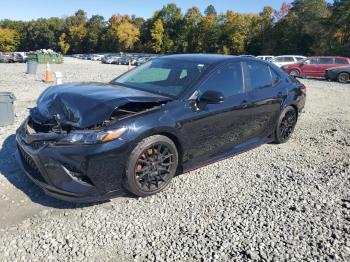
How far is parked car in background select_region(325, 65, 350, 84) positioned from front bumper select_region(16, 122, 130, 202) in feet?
62.1

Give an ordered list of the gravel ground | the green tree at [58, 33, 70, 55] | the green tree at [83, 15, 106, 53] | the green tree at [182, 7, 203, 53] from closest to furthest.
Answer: the gravel ground < the green tree at [182, 7, 203, 53] < the green tree at [83, 15, 106, 53] < the green tree at [58, 33, 70, 55]

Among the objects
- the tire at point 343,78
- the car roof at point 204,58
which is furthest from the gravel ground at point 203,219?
the tire at point 343,78

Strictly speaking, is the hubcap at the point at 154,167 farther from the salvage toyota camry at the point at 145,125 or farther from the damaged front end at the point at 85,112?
the damaged front end at the point at 85,112

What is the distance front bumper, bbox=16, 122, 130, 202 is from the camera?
3.55 m

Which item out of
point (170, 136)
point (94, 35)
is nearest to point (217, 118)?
point (170, 136)

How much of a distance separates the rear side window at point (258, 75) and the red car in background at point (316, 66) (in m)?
16.9

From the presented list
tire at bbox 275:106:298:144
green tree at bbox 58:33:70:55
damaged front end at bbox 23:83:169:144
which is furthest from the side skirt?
green tree at bbox 58:33:70:55

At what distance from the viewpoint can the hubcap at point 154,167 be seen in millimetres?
3953

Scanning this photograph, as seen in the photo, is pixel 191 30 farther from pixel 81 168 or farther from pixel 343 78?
pixel 81 168

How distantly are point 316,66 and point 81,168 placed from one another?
821 inches

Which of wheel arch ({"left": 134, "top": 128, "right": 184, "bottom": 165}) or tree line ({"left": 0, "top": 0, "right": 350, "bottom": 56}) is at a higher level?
tree line ({"left": 0, "top": 0, "right": 350, "bottom": 56})

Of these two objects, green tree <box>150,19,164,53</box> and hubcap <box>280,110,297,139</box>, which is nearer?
hubcap <box>280,110,297,139</box>

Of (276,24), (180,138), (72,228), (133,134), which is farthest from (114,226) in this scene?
(276,24)

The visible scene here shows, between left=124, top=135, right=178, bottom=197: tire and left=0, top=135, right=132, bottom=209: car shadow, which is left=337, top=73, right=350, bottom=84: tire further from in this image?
left=0, top=135, right=132, bottom=209: car shadow
